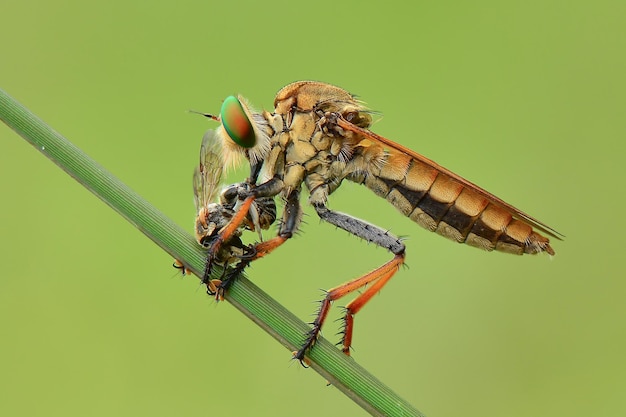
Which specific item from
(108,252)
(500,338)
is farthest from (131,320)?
(500,338)

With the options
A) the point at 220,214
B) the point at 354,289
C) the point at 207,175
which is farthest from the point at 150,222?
the point at 354,289

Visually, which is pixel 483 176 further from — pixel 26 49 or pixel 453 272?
pixel 26 49

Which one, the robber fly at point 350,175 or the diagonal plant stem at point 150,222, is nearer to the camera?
the diagonal plant stem at point 150,222

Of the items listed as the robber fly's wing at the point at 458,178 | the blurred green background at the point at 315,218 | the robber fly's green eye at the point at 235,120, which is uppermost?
the robber fly's wing at the point at 458,178

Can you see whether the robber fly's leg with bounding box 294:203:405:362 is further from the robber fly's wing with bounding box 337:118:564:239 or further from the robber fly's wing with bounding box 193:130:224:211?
the robber fly's wing with bounding box 193:130:224:211

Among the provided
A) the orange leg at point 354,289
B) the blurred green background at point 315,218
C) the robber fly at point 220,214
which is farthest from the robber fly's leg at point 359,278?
the blurred green background at point 315,218

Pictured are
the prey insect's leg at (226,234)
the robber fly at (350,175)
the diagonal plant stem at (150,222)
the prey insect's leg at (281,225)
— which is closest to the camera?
the diagonal plant stem at (150,222)

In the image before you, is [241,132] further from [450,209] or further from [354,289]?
[450,209]

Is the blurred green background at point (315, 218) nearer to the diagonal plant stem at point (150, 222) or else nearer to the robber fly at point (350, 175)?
the robber fly at point (350, 175)
